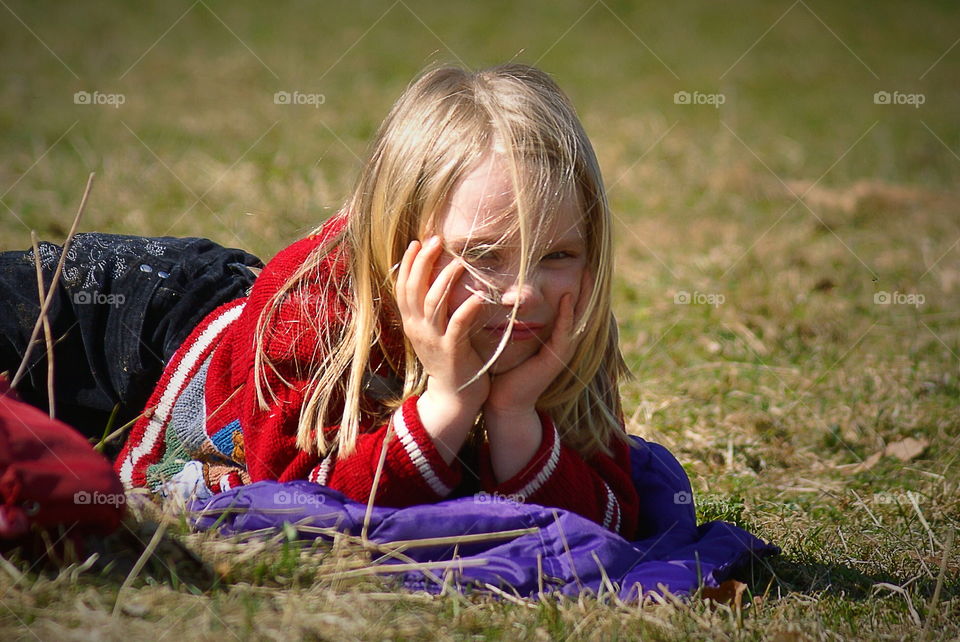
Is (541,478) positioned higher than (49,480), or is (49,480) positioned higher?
(49,480)

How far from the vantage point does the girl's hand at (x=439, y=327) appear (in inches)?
82.6

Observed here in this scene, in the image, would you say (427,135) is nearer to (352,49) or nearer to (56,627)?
(56,627)

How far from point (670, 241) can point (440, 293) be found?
358 cm

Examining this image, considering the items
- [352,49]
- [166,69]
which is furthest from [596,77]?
[166,69]

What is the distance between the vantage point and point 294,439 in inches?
87.9

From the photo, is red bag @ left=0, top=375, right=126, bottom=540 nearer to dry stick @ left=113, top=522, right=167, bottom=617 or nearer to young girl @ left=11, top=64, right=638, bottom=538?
dry stick @ left=113, top=522, right=167, bottom=617

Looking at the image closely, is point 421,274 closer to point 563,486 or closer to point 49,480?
point 563,486

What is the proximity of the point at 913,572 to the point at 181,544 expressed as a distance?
1.70m

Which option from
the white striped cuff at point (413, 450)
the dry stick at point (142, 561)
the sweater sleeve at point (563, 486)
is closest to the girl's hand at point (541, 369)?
the sweater sleeve at point (563, 486)

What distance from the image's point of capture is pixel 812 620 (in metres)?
2.07

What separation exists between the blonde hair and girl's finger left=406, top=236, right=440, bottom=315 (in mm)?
87

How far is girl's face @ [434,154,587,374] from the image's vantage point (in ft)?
6.95

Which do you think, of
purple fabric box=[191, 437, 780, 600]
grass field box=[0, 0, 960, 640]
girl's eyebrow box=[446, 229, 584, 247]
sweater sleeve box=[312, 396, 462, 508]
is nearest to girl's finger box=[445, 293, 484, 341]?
girl's eyebrow box=[446, 229, 584, 247]

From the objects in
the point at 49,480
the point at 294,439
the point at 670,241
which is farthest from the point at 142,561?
the point at 670,241
